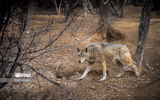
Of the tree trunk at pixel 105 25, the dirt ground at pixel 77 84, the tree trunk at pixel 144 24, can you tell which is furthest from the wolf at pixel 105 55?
the tree trunk at pixel 105 25

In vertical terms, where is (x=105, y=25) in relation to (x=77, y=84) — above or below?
above

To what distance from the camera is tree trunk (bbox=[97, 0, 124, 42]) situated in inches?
360

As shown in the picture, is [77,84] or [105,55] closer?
[77,84]

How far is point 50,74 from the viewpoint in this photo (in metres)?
5.92

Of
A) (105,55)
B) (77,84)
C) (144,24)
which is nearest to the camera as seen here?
(77,84)

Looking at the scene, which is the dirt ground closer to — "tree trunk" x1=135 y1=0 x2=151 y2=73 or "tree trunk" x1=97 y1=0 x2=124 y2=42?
"tree trunk" x1=135 y1=0 x2=151 y2=73

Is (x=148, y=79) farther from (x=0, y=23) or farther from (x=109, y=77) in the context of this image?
(x=0, y=23)

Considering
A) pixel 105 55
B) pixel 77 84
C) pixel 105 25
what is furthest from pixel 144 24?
pixel 105 25

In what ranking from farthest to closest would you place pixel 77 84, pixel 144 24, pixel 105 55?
pixel 105 55, pixel 144 24, pixel 77 84

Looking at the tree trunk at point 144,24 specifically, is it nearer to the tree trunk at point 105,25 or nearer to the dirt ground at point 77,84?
the dirt ground at point 77,84

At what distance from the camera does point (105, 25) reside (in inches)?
362

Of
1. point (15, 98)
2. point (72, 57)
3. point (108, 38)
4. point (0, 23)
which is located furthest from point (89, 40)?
point (0, 23)

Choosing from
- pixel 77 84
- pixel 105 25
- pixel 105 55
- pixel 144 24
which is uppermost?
pixel 144 24

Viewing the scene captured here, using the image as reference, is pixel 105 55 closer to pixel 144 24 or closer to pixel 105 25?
pixel 144 24
